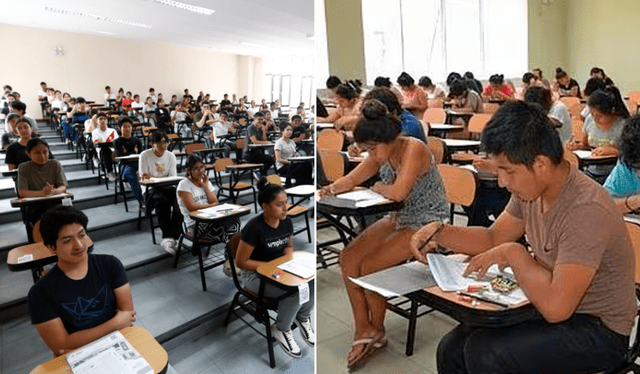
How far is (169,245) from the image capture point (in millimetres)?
3449

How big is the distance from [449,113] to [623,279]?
13.3ft

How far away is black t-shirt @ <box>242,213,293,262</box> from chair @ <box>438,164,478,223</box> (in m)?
0.99

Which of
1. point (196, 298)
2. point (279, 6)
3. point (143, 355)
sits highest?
point (279, 6)

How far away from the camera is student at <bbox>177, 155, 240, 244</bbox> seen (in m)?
3.17

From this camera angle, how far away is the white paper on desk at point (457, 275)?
1009 mm

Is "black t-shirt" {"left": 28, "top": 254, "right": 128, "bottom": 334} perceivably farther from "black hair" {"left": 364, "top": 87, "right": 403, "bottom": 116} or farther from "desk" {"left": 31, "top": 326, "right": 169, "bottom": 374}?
"black hair" {"left": 364, "top": 87, "right": 403, "bottom": 116}

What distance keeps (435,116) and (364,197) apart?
2980mm

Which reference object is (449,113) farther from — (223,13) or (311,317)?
(223,13)

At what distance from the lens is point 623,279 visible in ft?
3.16

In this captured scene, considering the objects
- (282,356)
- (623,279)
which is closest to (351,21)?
(282,356)

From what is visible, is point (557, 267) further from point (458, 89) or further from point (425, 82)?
point (425, 82)

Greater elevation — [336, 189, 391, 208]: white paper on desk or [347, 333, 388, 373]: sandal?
[336, 189, 391, 208]: white paper on desk

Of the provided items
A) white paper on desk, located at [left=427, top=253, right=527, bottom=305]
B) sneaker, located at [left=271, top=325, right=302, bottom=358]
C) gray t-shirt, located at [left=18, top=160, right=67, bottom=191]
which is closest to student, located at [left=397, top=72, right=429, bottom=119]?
sneaker, located at [left=271, top=325, right=302, bottom=358]

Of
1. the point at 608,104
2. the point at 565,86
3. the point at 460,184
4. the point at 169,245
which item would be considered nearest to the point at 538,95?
the point at 608,104
